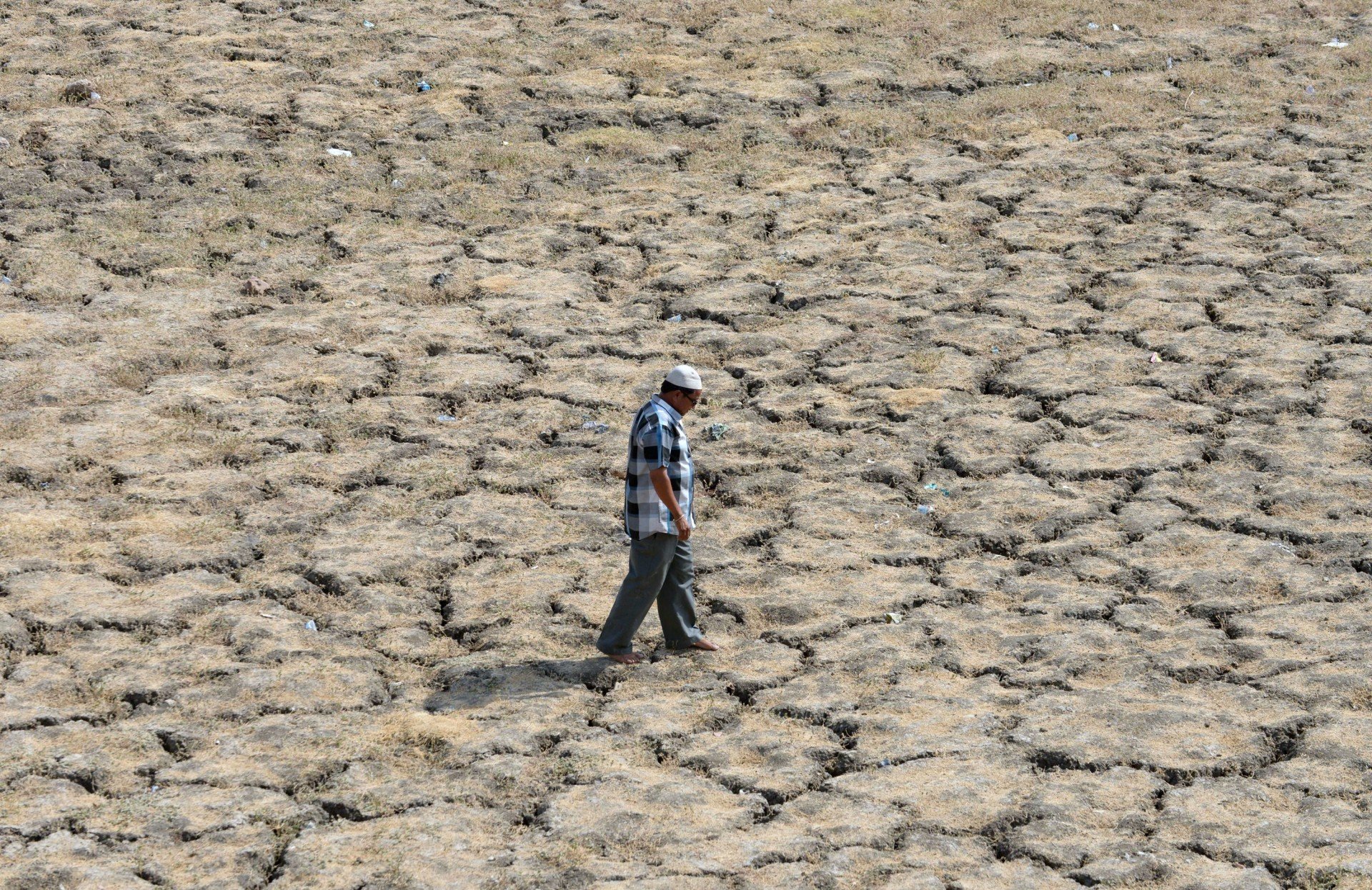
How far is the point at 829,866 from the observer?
15.0ft

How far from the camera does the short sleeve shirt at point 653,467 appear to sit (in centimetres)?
550

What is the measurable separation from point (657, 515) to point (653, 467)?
0.53ft

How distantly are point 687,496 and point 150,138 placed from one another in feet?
18.7

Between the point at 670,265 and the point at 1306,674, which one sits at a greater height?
the point at 670,265

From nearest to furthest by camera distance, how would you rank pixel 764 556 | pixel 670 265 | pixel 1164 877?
pixel 1164 877, pixel 764 556, pixel 670 265

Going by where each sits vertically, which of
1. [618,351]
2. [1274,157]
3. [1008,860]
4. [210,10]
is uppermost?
[210,10]

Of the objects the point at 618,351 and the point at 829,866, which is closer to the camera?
the point at 829,866

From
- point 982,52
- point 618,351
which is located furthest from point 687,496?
point 982,52

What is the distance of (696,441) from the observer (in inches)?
285

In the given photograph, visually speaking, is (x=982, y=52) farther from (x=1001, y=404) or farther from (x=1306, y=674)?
(x=1306, y=674)

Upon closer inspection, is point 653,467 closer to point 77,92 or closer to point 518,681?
point 518,681

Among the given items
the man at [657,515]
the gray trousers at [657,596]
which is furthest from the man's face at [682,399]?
the gray trousers at [657,596]

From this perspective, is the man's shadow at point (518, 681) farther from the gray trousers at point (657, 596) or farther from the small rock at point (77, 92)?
the small rock at point (77, 92)

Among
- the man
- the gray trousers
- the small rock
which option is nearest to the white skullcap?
the man
